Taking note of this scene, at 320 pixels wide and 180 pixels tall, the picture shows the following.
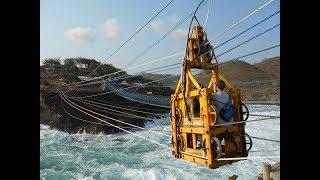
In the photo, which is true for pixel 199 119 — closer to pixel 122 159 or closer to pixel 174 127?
pixel 174 127

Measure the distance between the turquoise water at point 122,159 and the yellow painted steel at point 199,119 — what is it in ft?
27.5

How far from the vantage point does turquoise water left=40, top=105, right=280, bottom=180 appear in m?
17.8

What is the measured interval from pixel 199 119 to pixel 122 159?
14.1 metres

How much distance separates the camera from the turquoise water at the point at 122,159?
17.8m

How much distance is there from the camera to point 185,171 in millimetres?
17891

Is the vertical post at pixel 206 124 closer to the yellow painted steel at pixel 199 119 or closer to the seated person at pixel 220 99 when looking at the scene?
the yellow painted steel at pixel 199 119

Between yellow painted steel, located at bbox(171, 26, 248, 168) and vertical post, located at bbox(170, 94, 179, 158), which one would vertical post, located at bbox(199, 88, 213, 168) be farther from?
vertical post, located at bbox(170, 94, 179, 158)

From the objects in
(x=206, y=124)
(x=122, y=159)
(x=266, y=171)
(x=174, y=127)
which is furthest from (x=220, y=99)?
(x=122, y=159)

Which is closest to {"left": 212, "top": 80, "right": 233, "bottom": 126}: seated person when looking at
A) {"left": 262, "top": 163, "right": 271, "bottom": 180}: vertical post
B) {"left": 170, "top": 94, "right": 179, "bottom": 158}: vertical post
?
{"left": 170, "top": 94, "right": 179, "bottom": 158}: vertical post

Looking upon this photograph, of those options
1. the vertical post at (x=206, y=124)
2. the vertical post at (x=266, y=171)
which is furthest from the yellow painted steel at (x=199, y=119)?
the vertical post at (x=266, y=171)

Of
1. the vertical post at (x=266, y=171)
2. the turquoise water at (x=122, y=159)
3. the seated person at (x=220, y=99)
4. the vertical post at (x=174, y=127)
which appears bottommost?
the turquoise water at (x=122, y=159)
